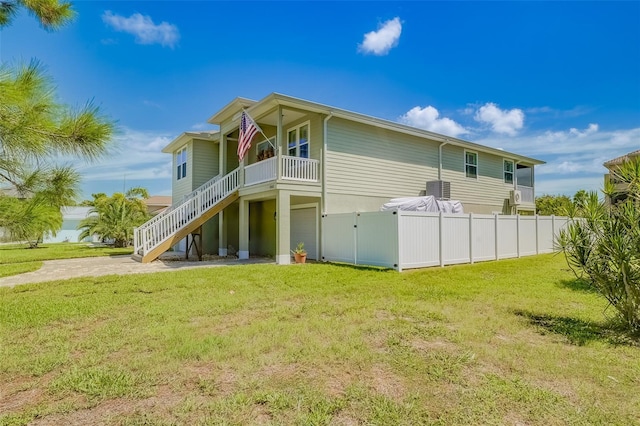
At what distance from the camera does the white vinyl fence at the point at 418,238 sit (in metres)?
10.2

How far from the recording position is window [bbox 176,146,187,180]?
18422 millimetres

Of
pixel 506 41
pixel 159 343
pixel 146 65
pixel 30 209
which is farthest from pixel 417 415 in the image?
pixel 506 41

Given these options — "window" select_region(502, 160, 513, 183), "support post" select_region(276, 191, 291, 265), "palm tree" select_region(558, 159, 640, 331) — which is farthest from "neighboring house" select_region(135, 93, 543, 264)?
"palm tree" select_region(558, 159, 640, 331)

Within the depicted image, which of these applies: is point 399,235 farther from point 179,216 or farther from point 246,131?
point 179,216

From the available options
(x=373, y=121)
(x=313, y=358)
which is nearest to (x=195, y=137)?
(x=373, y=121)

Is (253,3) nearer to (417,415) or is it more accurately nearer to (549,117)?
(417,415)

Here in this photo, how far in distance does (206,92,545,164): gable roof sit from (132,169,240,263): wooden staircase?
9.27 ft

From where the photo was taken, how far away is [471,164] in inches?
713

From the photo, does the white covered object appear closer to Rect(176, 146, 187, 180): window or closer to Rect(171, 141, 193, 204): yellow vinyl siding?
Rect(171, 141, 193, 204): yellow vinyl siding

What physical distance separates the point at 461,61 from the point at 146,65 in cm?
1244

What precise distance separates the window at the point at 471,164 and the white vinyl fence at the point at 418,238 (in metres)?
4.47

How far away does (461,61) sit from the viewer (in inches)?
576

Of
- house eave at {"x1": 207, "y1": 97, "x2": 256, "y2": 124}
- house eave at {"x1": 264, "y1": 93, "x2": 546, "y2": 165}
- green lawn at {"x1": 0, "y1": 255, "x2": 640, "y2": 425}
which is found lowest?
green lawn at {"x1": 0, "y1": 255, "x2": 640, "y2": 425}

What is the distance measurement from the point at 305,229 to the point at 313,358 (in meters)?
10.3
